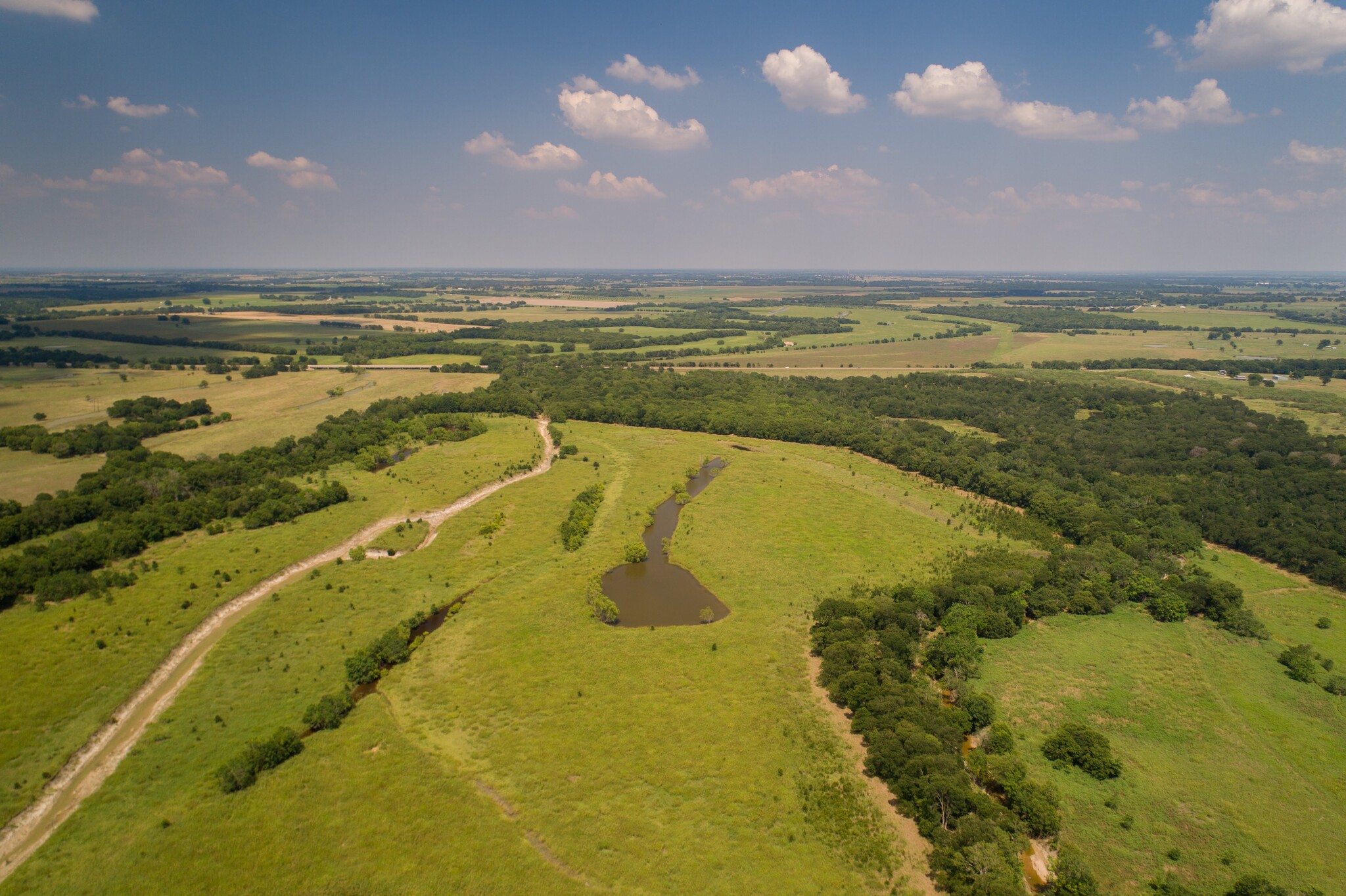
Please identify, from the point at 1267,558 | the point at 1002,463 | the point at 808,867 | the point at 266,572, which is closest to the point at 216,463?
the point at 266,572

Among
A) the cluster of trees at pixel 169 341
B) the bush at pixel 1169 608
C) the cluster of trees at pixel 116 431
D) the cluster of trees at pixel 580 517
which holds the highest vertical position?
the cluster of trees at pixel 169 341

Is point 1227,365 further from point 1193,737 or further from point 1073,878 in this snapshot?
point 1073,878

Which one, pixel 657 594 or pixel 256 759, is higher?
pixel 657 594

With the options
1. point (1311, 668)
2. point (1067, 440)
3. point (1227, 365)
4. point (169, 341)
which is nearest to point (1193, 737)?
point (1311, 668)

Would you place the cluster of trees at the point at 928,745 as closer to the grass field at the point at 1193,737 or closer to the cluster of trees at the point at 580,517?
the grass field at the point at 1193,737

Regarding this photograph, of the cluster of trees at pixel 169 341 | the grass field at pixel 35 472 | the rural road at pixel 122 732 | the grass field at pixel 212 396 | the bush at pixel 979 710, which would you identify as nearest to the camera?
the rural road at pixel 122 732

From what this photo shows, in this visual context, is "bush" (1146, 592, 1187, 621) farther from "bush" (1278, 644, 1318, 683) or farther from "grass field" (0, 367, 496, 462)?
"grass field" (0, 367, 496, 462)

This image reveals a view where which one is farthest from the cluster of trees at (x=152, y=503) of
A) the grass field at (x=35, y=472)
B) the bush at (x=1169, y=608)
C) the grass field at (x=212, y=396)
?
the bush at (x=1169, y=608)

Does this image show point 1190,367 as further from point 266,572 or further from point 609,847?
point 266,572
